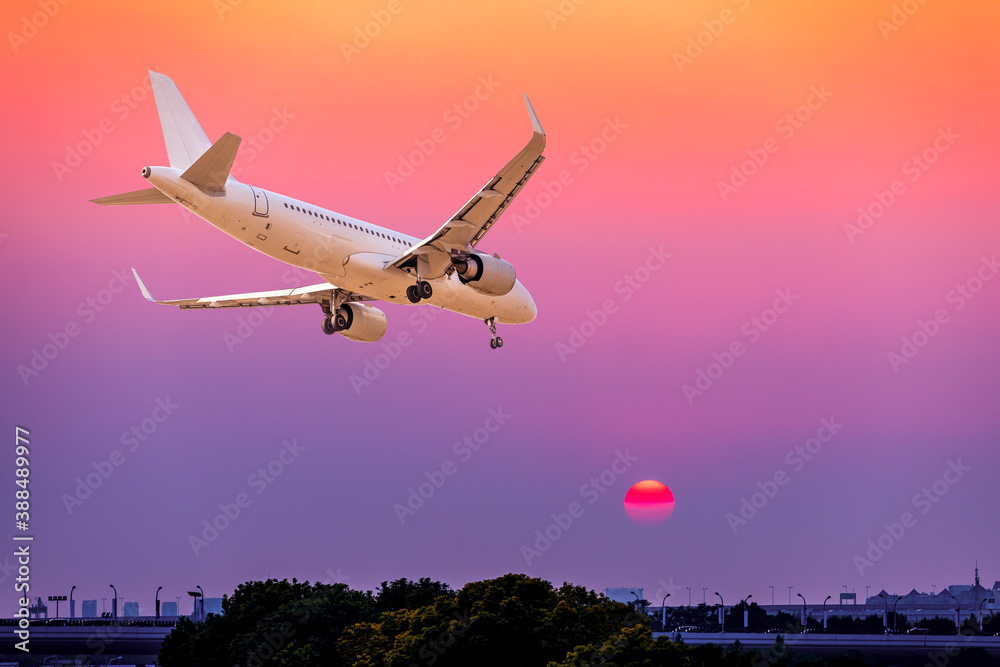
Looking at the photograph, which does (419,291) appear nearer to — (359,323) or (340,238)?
(340,238)

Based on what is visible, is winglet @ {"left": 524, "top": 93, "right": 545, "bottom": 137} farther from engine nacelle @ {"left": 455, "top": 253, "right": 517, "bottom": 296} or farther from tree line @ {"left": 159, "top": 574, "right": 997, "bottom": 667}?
tree line @ {"left": 159, "top": 574, "right": 997, "bottom": 667}

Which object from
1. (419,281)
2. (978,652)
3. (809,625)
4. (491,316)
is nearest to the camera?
(419,281)

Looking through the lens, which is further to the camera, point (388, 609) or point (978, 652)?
point (978, 652)

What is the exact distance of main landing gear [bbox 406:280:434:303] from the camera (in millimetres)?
42031

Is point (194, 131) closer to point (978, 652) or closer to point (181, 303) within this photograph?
point (181, 303)

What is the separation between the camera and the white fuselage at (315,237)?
3697 cm

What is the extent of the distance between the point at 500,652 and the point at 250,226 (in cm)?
2316

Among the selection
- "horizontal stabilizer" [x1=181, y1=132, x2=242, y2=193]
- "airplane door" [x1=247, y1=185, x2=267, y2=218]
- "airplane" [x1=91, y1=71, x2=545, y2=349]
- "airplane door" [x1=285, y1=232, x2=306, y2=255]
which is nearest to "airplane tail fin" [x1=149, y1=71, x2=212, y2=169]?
"airplane" [x1=91, y1=71, x2=545, y2=349]

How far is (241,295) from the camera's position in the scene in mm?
48438

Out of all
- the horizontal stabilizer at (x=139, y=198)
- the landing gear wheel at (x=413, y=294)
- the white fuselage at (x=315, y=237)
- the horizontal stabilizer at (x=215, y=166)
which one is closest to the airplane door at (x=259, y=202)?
the white fuselage at (x=315, y=237)

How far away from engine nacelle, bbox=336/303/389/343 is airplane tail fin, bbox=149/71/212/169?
9071 millimetres

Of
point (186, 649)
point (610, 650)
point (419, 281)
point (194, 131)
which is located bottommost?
point (610, 650)

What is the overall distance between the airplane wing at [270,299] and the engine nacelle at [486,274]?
6.73 meters

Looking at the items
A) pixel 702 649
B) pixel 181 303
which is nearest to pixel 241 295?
pixel 181 303
